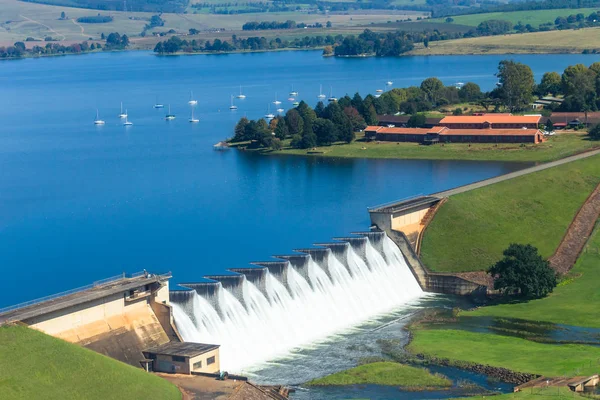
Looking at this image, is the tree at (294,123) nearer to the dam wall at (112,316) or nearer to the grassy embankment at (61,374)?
the dam wall at (112,316)

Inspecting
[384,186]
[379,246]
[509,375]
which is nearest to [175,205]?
[384,186]

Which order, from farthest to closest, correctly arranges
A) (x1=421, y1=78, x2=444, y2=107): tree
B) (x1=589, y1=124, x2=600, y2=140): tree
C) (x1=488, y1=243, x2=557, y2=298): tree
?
1. (x1=421, y1=78, x2=444, y2=107): tree
2. (x1=589, y1=124, x2=600, y2=140): tree
3. (x1=488, y1=243, x2=557, y2=298): tree

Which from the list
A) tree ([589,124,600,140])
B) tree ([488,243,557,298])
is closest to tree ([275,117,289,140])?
tree ([589,124,600,140])

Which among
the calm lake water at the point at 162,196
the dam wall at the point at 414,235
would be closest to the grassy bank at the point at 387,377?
the dam wall at the point at 414,235

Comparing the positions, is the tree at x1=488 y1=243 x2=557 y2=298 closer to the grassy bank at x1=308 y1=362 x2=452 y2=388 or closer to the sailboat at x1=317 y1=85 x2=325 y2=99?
the grassy bank at x1=308 y1=362 x2=452 y2=388

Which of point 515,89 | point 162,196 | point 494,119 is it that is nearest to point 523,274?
A: point 162,196

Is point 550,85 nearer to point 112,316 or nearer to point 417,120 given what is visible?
point 417,120
